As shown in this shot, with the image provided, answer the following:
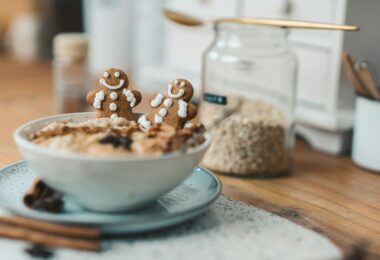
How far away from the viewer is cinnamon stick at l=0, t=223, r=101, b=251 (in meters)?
0.61

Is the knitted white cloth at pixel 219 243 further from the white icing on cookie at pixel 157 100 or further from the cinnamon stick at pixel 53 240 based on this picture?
the white icing on cookie at pixel 157 100

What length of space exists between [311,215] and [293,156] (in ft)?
1.04

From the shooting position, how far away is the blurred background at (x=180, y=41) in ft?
3.58

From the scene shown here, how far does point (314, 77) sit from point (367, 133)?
16cm

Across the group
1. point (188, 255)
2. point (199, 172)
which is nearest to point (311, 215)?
point (199, 172)

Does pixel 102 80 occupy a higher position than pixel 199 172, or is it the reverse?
pixel 102 80

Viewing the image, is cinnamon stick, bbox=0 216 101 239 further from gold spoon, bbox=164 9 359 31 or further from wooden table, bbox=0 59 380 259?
gold spoon, bbox=164 9 359 31

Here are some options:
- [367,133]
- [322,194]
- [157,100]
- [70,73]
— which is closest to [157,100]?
[157,100]

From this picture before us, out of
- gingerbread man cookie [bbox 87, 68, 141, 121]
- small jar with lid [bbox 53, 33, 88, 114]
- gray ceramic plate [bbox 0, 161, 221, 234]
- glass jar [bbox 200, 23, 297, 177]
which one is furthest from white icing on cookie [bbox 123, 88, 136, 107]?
small jar with lid [bbox 53, 33, 88, 114]

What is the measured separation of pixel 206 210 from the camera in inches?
28.7

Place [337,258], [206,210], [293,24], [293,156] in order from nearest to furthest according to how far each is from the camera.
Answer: [337,258]
[206,210]
[293,24]
[293,156]

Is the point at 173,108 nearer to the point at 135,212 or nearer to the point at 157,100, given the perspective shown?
the point at 157,100

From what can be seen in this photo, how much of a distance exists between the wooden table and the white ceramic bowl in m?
0.18

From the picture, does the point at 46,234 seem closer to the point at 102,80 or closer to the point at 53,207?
the point at 53,207
